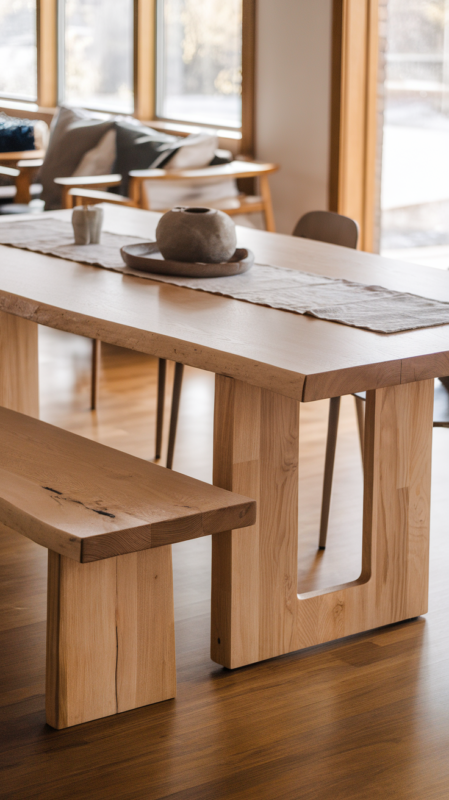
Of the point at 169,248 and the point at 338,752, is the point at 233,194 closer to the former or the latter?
the point at 169,248

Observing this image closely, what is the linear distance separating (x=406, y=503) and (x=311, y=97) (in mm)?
3304

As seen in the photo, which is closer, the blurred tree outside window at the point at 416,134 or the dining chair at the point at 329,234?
the dining chair at the point at 329,234

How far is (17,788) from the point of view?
5.40 feet

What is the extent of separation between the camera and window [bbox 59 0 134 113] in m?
6.70

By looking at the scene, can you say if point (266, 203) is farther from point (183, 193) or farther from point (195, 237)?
point (195, 237)

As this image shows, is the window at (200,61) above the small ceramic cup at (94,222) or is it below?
above

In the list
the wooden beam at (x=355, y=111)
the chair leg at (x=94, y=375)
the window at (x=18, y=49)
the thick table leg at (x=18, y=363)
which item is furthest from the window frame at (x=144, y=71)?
the thick table leg at (x=18, y=363)

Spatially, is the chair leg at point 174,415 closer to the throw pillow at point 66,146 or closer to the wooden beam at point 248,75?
the wooden beam at point 248,75

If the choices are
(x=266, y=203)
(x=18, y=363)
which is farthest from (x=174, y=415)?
(x=266, y=203)

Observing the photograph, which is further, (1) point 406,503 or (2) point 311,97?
(2) point 311,97

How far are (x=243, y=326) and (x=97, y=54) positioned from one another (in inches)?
219

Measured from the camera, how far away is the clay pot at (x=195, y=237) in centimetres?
247

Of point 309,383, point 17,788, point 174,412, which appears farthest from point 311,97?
point 17,788

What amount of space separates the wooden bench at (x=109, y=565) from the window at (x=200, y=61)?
4.27m
